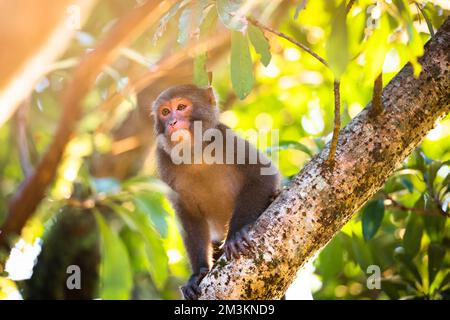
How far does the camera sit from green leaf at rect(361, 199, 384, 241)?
4.88 metres

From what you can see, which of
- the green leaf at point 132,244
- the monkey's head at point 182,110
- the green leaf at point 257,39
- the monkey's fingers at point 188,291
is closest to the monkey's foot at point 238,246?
the monkey's fingers at point 188,291

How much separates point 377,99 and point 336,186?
59 cm

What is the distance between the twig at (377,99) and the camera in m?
3.52

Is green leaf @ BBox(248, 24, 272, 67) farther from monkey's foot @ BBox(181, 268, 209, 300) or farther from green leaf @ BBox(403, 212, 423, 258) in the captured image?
green leaf @ BBox(403, 212, 423, 258)

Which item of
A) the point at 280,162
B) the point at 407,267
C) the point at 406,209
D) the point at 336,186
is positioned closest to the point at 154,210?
the point at 336,186

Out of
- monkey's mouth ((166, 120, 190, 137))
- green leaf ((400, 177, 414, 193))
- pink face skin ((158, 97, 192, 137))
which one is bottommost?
green leaf ((400, 177, 414, 193))

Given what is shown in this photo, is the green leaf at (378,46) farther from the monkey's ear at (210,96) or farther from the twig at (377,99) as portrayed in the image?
the monkey's ear at (210,96)

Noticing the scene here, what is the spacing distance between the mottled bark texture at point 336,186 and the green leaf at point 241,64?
64 centimetres

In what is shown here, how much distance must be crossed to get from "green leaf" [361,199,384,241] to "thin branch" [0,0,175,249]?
2.88m

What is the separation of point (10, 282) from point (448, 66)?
404cm

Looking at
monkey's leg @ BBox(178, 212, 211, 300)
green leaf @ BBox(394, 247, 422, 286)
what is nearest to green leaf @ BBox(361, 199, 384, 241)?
green leaf @ BBox(394, 247, 422, 286)

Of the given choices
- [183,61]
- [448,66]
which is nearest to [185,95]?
[183,61]

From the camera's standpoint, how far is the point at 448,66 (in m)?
3.79

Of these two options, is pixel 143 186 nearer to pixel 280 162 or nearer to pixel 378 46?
pixel 280 162
